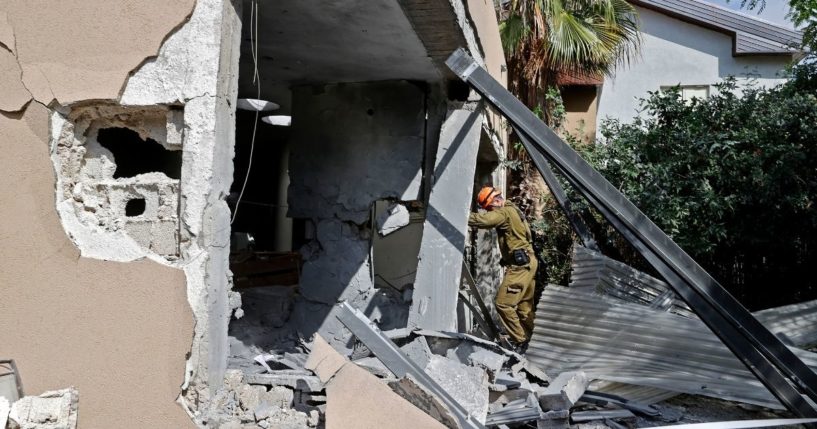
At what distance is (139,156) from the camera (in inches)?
278

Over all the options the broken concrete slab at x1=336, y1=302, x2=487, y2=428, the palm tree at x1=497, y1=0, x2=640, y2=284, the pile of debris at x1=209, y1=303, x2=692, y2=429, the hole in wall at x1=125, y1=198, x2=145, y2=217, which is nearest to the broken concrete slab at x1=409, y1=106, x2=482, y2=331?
the pile of debris at x1=209, y1=303, x2=692, y2=429

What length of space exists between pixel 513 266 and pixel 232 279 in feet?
10.0

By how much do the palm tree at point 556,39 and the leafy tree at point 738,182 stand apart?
196 cm

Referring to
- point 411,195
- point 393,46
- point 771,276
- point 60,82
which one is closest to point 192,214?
point 60,82

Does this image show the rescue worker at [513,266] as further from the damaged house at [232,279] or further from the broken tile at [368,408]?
the broken tile at [368,408]

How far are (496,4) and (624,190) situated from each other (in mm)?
3970

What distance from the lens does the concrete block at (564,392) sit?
4.03 m

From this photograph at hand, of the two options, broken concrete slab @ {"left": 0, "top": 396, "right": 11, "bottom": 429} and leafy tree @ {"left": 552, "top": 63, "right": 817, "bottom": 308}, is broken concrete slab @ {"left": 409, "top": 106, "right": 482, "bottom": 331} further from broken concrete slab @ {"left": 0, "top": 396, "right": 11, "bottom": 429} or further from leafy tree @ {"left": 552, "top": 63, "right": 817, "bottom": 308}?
broken concrete slab @ {"left": 0, "top": 396, "right": 11, "bottom": 429}

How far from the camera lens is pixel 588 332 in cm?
519

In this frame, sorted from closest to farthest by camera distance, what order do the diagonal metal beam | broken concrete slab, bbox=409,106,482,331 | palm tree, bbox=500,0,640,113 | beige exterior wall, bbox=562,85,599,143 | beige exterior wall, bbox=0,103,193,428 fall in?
beige exterior wall, bbox=0,103,193,428 < broken concrete slab, bbox=409,106,482,331 < the diagonal metal beam < palm tree, bbox=500,0,640,113 < beige exterior wall, bbox=562,85,599,143

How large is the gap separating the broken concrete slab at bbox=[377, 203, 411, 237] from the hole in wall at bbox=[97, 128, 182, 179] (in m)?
2.20

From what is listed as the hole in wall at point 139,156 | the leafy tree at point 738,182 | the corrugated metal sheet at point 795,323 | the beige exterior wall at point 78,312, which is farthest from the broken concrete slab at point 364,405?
the leafy tree at point 738,182

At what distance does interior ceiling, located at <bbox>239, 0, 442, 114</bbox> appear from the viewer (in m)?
4.90

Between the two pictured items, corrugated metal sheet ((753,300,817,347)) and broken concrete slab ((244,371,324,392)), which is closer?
broken concrete slab ((244,371,324,392))
